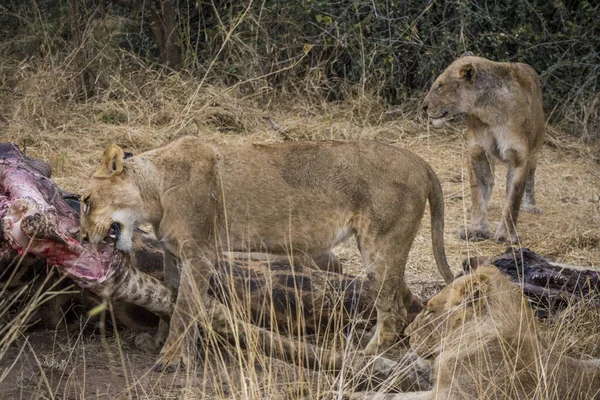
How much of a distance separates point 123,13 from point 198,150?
6173 mm

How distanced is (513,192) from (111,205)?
3725mm

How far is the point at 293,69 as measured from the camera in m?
10.2

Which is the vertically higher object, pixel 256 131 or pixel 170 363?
pixel 170 363

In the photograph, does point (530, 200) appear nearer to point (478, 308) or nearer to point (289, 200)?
point (289, 200)

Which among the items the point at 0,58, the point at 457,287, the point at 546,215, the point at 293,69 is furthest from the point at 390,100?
the point at 457,287

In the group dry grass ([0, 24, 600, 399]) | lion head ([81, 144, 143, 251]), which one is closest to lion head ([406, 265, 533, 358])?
lion head ([81, 144, 143, 251])

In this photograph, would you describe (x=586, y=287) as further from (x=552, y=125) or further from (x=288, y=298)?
(x=552, y=125)

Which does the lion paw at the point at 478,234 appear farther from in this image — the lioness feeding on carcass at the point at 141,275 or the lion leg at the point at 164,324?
the lion leg at the point at 164,324

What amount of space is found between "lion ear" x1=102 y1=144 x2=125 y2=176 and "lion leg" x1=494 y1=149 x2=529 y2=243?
3573mm

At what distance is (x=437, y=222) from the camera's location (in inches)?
208

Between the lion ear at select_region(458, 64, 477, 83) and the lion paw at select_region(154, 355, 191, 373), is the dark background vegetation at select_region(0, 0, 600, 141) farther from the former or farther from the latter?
the lion paw at select_region(154, 355, 191, 373)

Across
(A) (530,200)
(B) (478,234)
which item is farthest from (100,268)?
(A) (530,200)

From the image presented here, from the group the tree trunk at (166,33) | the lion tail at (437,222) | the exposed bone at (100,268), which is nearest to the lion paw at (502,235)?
the lion tail at (437,222)

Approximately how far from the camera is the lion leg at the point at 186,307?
14.8 feet
